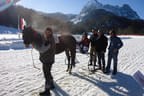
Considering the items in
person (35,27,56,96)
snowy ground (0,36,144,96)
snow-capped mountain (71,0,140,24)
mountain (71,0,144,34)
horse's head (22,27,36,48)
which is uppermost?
snow-capped mountain (71,0,140,24)

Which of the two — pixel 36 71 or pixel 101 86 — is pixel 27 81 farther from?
pixel 101 86

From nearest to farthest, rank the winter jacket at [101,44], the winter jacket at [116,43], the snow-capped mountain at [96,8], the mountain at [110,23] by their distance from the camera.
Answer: the winter jacket at [116,43] → the winter jacket at [101,44] → the mountain at [110,23] → the snow-capped mountain at [96,8]

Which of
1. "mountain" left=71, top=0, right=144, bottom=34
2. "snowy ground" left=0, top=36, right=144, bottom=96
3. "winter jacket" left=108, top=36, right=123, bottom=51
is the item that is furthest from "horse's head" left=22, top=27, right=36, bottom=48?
"mountain" left=71, top=0, right=144, bottom=34

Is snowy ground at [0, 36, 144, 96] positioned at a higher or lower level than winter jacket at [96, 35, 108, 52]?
lower

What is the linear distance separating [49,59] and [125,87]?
8.00 feet

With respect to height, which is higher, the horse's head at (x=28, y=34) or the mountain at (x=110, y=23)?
the mountain at (x=110, y=23)

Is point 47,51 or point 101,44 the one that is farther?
point 101,44

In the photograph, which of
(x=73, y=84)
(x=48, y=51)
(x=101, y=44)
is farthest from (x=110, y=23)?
(x=48, y=51)

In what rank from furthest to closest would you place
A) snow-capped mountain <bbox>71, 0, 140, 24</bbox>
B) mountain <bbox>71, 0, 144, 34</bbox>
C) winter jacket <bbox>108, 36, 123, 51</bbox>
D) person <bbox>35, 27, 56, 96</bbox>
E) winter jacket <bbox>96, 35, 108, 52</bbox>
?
1. snow-capped mountain <bbox>71, 0, 140, 24</bbox>
2. mountain <bbox>71, 0, 144, 34</bbox>
3. winter jacket <bbox>96, 35, 108, 52</bbox>
4. winter jacket <bbox>108, 36, 123, 51</bbox>
5. person <bbox>35, 27, 56, 96</bbox>

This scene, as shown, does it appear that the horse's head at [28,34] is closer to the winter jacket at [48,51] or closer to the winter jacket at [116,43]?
the winter jacket at [48,51]

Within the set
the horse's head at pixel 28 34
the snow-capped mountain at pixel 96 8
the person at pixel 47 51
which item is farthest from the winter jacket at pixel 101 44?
the snow-capped mountain at pixel 96 8

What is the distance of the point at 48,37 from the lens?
2.60m

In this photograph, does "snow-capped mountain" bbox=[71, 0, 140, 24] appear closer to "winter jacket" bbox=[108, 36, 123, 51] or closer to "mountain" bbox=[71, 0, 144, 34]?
"mountain" bbox=[71, 0, 144, 34]

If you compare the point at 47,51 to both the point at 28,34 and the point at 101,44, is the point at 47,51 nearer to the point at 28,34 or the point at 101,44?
the point at 28,34
